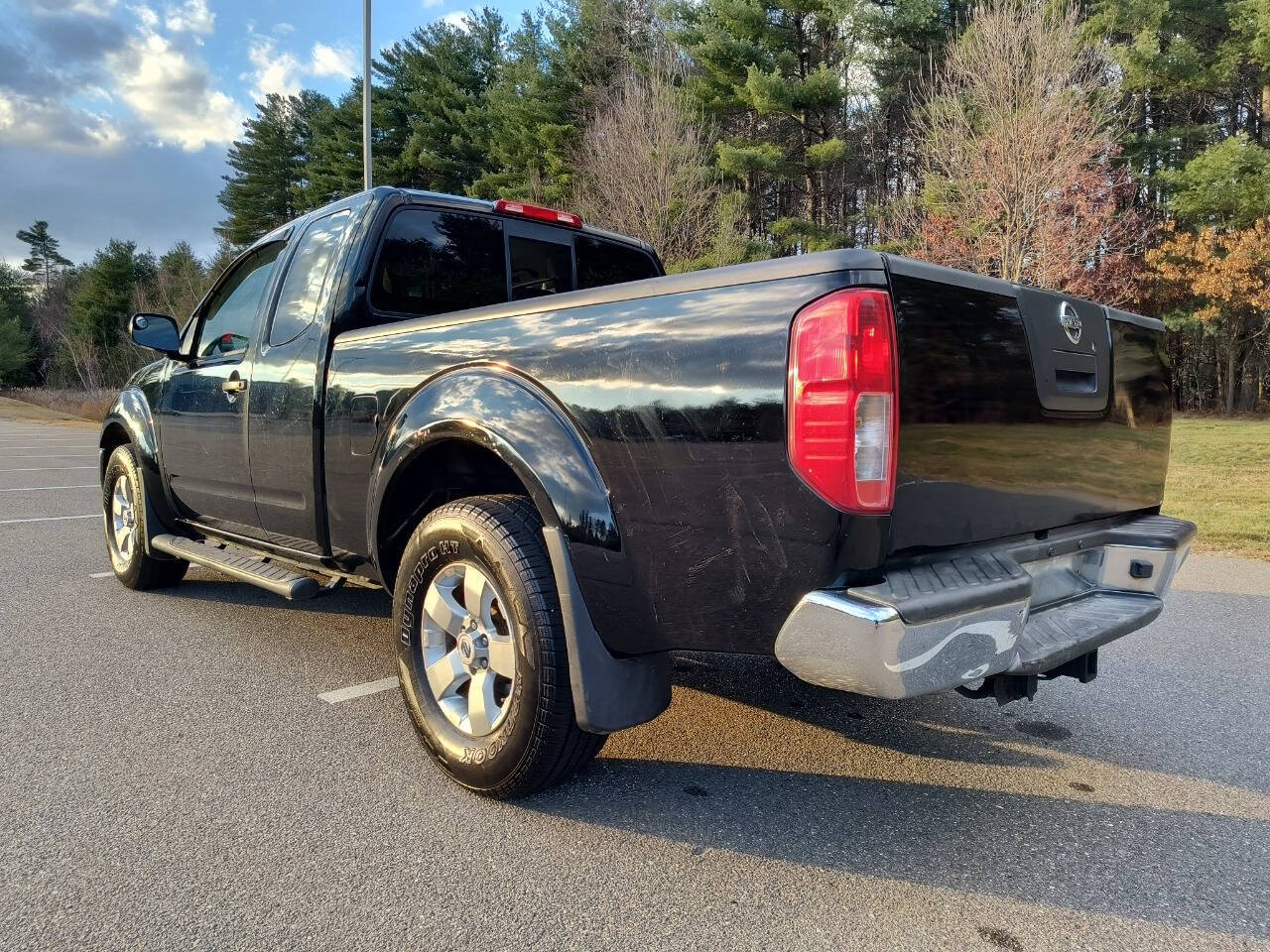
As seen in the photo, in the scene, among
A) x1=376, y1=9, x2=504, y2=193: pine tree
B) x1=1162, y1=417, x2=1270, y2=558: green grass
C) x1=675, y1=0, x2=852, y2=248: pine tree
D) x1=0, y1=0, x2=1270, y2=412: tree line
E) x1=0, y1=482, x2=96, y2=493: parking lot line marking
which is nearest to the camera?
x1=1162, y1=417, x2=1270, y2=558: green grass

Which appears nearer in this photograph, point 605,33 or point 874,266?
point 874,266

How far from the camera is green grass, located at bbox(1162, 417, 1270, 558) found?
7.16m

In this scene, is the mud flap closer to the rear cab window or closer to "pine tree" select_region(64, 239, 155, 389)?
the rear cab window

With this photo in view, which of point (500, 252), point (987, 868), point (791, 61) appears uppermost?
point (791, 61)

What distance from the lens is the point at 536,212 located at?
397cm

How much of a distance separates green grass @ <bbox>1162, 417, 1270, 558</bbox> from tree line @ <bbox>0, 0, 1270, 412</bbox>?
4.64 metres

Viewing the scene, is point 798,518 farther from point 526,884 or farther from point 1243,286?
point 1243,286

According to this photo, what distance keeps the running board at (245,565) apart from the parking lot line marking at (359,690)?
411mm

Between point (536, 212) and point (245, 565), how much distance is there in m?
2.11

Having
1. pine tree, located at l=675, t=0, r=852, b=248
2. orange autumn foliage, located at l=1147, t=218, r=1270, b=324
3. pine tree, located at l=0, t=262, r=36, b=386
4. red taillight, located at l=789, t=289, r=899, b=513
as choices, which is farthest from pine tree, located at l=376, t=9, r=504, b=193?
pine tree, located at l=0, t=262, r=36, b=386

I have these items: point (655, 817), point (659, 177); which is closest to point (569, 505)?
point (655, 817)

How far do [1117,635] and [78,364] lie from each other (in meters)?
65.8

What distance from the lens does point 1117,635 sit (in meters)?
2.60

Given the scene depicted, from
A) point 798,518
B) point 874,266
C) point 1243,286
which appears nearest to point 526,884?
point 798,518
